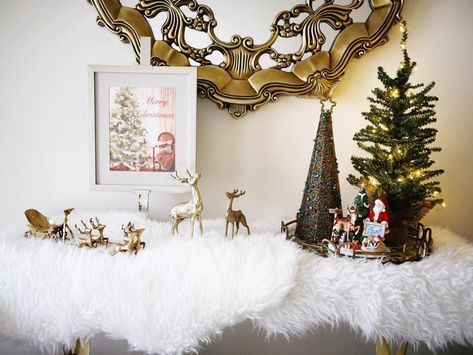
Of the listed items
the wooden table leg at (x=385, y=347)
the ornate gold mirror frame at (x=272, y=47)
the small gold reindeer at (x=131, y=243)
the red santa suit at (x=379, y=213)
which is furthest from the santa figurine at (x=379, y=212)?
the small gold reindeer at (x=131, y=243)

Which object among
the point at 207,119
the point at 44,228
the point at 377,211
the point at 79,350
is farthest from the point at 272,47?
the point at 79,350

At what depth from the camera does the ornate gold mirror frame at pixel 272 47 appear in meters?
0.96

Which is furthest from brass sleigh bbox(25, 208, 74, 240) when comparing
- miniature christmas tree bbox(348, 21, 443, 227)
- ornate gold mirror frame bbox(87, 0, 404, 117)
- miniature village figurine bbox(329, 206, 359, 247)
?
miniature christmas tree bbox(348, 21, 443, 227)

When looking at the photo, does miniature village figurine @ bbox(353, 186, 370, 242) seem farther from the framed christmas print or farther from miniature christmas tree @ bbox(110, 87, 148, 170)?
miniature christmas tree @ bbox(110, 87, 148, 170)

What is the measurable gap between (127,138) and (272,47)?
47 cm

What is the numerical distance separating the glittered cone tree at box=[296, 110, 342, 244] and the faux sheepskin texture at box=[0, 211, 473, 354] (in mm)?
106

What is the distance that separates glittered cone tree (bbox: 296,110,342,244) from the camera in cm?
84

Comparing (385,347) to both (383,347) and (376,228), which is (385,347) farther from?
(376,228)

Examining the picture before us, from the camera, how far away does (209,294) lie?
65cm

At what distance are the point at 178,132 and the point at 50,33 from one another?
0.49 metres

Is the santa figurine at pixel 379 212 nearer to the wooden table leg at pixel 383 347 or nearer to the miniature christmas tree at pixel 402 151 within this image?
the miniature christmas tree at pixel 402 151

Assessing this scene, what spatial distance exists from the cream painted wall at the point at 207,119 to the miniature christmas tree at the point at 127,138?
0.51 ft

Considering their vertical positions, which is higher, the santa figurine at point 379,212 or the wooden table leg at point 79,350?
the santa figurine at point 379,212

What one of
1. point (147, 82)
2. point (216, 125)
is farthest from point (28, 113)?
point (216, 125)
